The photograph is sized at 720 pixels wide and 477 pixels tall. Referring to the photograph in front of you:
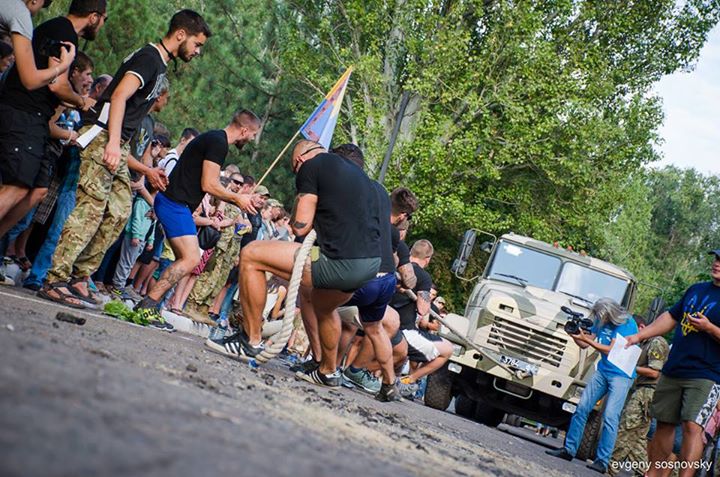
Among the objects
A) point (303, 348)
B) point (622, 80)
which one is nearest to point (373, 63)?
point (622, 80)

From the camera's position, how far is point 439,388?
1401cm

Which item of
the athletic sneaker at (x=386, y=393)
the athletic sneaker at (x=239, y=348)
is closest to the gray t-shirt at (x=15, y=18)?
the athletic sneaker at (x=239, y=348)

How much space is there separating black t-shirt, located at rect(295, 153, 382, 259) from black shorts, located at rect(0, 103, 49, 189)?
1.89m

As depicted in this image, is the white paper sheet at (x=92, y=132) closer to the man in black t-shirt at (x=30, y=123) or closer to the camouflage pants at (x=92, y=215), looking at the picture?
the camouflage pants at (x=92, y=215)

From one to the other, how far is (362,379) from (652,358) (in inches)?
136

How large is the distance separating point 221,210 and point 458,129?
16178 millimetres

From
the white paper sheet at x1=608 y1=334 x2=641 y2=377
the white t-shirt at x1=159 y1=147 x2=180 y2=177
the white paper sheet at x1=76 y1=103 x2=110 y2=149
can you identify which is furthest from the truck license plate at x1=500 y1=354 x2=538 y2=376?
the white paper sheet at x1=76 y1=103 x2=110 y2=149

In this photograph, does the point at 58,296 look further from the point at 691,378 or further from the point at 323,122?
the point at 323,122

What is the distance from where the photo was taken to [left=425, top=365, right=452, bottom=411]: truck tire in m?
14.0

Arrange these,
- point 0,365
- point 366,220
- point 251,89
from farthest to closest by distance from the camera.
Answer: point 251,89, point 366,220, point 0,365

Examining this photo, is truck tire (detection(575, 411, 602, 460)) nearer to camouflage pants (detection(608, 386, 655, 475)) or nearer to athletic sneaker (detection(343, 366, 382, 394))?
camouflage pants (detection(608, 386, 655, 475))

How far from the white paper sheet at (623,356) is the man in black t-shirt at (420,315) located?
2.34 meters

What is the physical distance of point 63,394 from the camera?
300 cm

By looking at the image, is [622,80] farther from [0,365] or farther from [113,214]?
[0,365]
